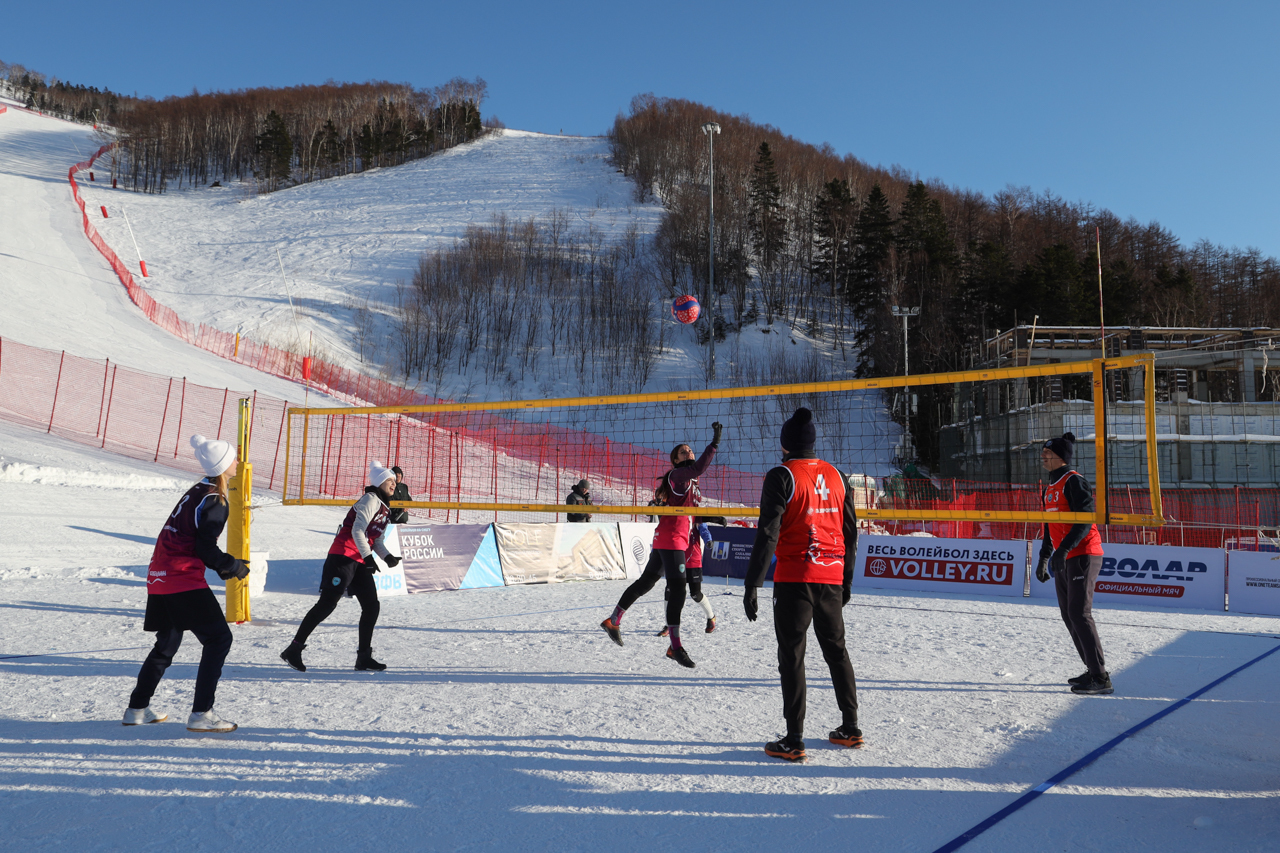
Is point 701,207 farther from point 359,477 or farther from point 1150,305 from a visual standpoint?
point 359,477

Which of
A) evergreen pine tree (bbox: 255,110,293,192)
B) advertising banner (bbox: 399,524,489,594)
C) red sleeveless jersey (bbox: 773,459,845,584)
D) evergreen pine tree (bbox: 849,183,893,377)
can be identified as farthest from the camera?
evergreen pine tree (bbox: 255,110,293,192)

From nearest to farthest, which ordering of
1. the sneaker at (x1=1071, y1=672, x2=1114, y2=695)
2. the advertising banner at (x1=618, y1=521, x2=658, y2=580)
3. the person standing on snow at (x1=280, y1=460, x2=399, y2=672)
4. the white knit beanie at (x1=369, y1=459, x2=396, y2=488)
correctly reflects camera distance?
the sneaker at (x1=1071, y1=672, x2=1114, y2=695)
the person standing on snow at (x1=280, y1=460, x2=399, y2=672)
the white knit beanie at (x1=369, y1=459, x2=396, y2=488)
the advertising banner at (x1=618, y1=521, x2=658, y2=580)

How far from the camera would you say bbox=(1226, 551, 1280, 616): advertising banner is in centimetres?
1083

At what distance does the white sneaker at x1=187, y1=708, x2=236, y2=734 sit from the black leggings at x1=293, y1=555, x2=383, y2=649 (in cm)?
150

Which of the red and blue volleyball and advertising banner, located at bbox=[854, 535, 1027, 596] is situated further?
the red and blue volleyball

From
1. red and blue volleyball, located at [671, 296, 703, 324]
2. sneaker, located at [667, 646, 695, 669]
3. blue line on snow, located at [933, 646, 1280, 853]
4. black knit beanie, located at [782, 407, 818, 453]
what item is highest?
red and blue volleyball, located at [671, 296, 703, 324]

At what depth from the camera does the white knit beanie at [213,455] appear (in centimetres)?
436

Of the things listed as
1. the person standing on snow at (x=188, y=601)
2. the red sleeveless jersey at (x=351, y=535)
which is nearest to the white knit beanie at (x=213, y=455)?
the person standing on snow at (x=188, y=601)

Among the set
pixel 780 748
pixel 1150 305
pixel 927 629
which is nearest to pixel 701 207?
pixel 1150 305

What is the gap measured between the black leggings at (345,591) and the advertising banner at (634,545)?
7.39 m

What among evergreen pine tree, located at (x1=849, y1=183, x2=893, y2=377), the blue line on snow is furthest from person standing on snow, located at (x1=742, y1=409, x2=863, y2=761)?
evergreen pine tree, located at (x1=849, y1=183, x2=893, y2=377)

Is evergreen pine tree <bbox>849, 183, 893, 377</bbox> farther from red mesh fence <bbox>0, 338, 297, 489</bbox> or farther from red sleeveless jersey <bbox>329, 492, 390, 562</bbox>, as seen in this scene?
red sleeveless jersey <bbox>329, 492, 390, 562</bbox>

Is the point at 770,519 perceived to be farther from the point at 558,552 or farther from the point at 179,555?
the point at 558,552

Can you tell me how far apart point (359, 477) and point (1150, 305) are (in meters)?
40.7
